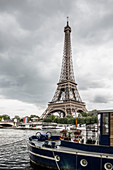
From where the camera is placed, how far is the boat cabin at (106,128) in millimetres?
14727

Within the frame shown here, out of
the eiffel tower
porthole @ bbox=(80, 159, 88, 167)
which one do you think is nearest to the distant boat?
porthole @ bbox=(80, 159, 88, 167)

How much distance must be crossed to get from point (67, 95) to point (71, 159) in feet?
374

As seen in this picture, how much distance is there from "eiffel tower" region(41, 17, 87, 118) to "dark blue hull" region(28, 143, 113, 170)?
10291 cm

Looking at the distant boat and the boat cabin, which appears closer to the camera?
the distant boat

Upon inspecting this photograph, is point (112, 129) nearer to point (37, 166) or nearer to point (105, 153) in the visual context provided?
point (105, 153)

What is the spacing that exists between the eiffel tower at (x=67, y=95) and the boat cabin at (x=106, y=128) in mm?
104247

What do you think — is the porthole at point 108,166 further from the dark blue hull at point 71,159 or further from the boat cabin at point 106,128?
the boat cabin at point 106,128

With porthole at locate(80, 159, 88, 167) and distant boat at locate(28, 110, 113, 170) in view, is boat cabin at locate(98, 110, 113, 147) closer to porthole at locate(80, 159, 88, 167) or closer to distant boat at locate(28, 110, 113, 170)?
distant boat at locate(28, 110, 113, 170)

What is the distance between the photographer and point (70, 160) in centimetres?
1485

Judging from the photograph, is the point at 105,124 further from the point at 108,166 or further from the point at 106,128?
the point at 108,166

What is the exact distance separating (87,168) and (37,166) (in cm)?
605

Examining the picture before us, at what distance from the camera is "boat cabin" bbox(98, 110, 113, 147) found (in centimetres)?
1473

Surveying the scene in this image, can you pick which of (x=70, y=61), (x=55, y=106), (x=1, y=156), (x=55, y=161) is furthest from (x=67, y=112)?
(x=55, y=161)

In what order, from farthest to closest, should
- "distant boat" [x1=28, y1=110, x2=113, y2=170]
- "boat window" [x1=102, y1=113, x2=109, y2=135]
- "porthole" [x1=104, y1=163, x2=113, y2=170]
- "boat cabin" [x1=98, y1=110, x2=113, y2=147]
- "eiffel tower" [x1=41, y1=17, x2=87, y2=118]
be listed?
"eiffel tower" [x1=41, y1=17, x2=87, y2=118] < "boat window" [x1=102, y1=113, x2=109, y2=135] < "boat cabin" [x1=98, y1=110, x2=113, y2=147] < "distant boat" [x1=28, y1=110, x2=113, y2=170] < "porthole" [x1=104, y1=163, x2=113, y2=170]
